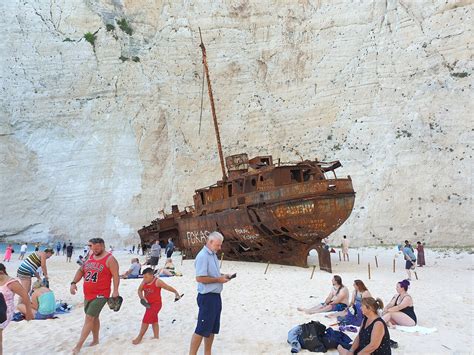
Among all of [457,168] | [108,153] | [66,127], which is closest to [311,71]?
[457,168]

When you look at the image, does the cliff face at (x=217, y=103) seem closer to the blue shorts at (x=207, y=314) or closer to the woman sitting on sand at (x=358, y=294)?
the woman sitting on sand at (x=358, y=294)

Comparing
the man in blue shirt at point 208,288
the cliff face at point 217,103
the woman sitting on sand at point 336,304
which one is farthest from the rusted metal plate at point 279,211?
the cliff face at point 217,103

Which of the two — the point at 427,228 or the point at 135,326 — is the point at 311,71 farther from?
the point at 135,326

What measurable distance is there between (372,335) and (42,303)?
20.0ft

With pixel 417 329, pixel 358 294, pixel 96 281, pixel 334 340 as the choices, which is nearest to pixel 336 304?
pixel 358 294

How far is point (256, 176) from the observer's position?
16.0m

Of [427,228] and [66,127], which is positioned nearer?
[427,228]

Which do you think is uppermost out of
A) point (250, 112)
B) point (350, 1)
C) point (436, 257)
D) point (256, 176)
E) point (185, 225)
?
point (350, 1)

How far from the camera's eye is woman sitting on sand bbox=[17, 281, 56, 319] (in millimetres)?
7340

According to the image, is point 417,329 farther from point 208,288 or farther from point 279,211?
point 279,211

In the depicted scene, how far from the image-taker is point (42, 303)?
7398mm

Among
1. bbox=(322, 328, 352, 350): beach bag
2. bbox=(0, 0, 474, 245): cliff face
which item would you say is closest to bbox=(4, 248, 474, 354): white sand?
bbox=(322, 328, 352, 350): beach bag

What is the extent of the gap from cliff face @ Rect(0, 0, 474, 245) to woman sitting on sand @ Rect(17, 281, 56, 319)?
846 inches

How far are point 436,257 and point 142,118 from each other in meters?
27.8
